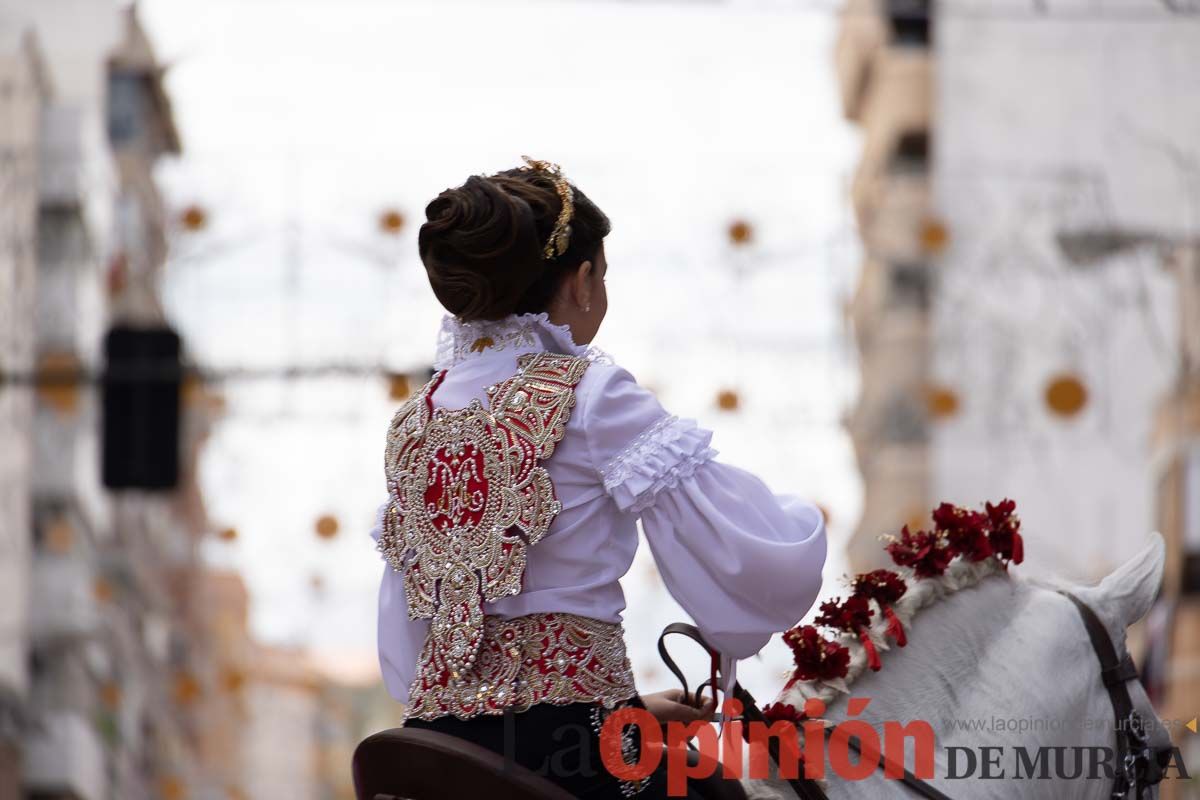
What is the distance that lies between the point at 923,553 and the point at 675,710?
612 mm

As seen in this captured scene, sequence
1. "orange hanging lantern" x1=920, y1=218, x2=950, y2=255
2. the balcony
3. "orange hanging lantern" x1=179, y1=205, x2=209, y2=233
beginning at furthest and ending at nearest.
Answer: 1. the balcony
2. "orange hanging lantern" x1=920, y1=218, x2=950, y2=255
3. "orange hanging lantern" x1=179, y1=205, x2=209, y2=233

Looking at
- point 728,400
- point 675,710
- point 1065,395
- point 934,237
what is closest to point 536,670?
point 675,710

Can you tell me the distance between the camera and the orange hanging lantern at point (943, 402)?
75.4 ft

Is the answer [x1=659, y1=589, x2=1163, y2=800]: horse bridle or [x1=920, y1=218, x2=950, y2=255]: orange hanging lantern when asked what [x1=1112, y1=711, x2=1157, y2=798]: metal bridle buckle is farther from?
[x1=920, y1=218, x2=950, y2=255]: orange hanging lantern

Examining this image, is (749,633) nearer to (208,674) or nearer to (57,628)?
(57,628)

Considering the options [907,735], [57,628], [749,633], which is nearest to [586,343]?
[749,633]

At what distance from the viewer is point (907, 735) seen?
388cm

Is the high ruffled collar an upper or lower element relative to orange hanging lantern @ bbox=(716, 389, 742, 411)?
upper

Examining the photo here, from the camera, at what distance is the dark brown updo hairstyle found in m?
3.78

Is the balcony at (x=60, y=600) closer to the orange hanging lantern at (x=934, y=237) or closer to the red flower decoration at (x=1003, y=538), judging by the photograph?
the orange hanging lantern at (x=934, y=237)

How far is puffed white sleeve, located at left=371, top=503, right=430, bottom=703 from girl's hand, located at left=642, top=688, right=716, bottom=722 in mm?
478

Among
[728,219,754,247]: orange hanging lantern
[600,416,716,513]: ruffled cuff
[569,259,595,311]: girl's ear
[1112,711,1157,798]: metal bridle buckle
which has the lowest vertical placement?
[1112,711,1157,798]: metal bridle buckle

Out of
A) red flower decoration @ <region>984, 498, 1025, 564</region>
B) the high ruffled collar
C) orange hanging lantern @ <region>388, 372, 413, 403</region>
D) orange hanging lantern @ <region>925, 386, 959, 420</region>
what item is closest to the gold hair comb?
the high ruffled collar

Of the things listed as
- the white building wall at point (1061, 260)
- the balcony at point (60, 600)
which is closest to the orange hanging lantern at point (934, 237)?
the white building wall at point (1061, 260)
